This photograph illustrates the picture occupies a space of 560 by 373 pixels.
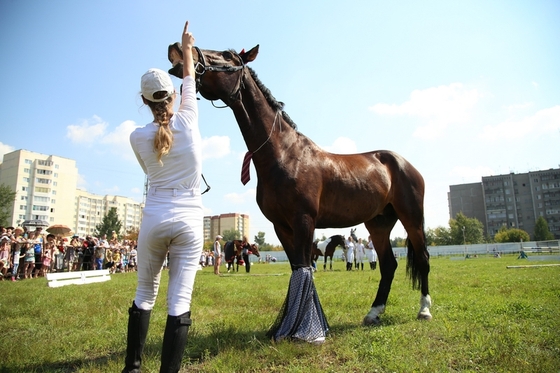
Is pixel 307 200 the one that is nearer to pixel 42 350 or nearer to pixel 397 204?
pixel 397 204

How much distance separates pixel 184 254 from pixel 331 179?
8.11 feet

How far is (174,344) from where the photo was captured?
2.22 meters

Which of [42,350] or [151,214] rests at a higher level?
[151,214]

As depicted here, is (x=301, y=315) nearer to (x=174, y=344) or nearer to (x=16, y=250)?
(x=174, y=344)

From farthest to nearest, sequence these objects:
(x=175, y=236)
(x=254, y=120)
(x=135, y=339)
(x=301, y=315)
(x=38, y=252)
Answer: (x=38, y=252)
(x=254, y=120)
(x=301, y=315)
(x=135, y=339)
(x=175, y=236)

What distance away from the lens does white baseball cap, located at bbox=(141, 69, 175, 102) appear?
2428mm

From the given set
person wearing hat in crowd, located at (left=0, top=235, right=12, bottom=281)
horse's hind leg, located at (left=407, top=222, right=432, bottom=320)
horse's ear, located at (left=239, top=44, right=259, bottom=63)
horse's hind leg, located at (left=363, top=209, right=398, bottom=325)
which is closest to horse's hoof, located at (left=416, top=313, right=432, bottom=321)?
horse's hind leg, located at (left=407, top=222, right=432, bottom=320)

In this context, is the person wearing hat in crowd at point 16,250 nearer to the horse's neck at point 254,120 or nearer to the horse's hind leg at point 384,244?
the horse's neck at point 254,120

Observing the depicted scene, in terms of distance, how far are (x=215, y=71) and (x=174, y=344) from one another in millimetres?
2740

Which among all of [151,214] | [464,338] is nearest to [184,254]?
[151,214]

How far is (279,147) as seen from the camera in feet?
13.8

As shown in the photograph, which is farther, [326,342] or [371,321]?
[371,321]

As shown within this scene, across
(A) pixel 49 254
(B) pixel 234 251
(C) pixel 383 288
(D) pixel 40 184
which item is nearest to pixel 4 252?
(A) pixel 49 254

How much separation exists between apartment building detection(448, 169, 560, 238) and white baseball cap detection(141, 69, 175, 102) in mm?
121872
